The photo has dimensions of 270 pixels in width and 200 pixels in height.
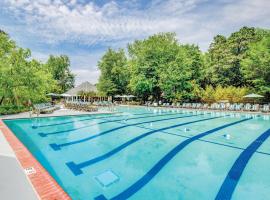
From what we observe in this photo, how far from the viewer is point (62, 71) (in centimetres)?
5988

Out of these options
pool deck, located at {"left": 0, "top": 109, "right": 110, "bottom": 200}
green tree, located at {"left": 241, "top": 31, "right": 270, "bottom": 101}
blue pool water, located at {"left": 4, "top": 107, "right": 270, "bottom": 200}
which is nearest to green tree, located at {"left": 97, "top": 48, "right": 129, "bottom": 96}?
green tree, located at {"left": 241, "top": 31, "right": 270, "bottom": 101}

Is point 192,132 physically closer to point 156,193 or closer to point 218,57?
point 156,193

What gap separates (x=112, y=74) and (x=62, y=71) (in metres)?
23.2

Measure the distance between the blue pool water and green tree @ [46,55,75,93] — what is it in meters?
50.9

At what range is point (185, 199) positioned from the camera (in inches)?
170

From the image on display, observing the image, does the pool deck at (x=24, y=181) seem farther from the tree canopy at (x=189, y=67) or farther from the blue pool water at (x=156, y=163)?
the tree canopy at (x=189, y=67)

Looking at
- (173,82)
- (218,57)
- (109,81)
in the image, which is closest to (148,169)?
(173,82)

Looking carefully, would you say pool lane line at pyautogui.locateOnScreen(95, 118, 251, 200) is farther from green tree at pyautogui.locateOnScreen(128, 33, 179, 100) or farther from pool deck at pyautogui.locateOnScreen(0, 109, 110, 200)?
green tree at pyautogui.locateOnScreen(128, 33, 179, 100)

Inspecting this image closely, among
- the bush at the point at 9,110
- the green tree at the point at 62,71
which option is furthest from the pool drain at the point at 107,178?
the green tree at the point at 62,71

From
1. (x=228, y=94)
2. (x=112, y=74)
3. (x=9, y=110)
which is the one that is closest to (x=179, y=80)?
(x=228, y=94)

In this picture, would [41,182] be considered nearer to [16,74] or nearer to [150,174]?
[150,174]

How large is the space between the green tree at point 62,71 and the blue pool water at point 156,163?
50.9 metres

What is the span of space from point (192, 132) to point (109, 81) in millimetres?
33187

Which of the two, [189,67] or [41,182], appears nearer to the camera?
[41,182]
